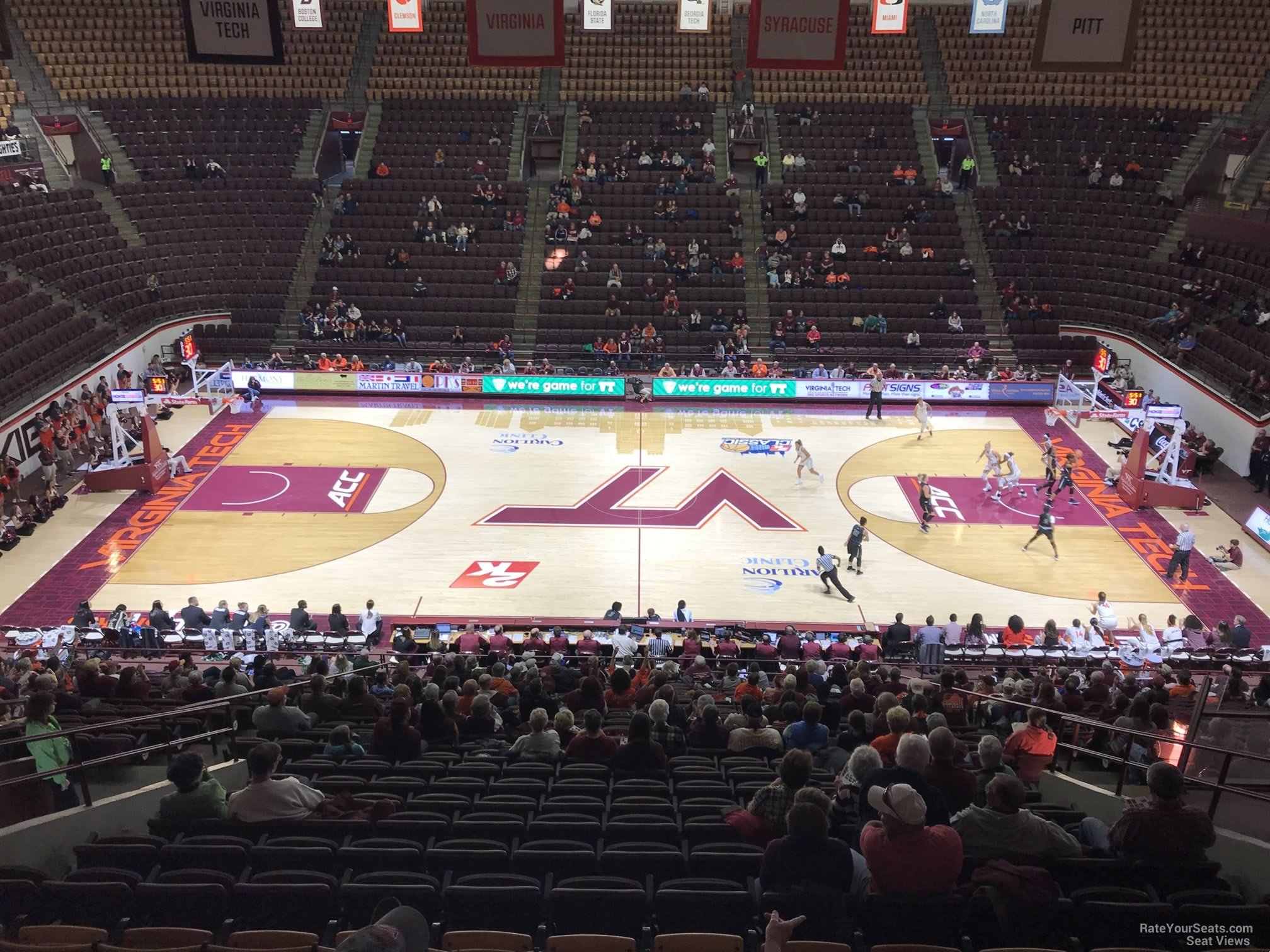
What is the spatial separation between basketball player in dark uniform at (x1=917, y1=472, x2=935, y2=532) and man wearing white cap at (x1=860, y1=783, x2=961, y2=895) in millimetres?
18239

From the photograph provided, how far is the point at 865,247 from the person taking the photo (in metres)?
37.3

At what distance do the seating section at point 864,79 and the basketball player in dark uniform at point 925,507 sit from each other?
2379cm

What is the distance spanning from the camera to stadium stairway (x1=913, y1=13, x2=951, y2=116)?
42.3 metres

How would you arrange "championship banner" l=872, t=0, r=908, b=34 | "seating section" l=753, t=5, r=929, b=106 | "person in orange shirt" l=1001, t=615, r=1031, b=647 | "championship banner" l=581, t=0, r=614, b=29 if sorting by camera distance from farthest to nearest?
1. "seating section" l=753, t=5, r=929, b=106
2. "championship banner" l=581, t=0, r=614, b=29
3. "championship banner" l=872, t=0, r=908, b=34
4. "person in orange shirt" l=1001, t=615, r=1031, b=647

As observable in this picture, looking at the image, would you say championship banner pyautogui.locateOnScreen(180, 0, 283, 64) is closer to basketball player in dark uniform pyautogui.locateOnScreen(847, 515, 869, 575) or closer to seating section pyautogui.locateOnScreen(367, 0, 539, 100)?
basketball player in dark uniform pyautogui.locateOnScreen(847, 515, 869, 575)

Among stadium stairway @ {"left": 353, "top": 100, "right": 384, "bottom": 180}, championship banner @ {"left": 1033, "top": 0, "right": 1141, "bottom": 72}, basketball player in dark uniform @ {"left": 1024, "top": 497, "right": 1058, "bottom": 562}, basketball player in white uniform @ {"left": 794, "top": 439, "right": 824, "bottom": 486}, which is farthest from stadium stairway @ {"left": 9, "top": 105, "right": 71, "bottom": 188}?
basketball player in dark uniform @ {"left": 1024, "top": 497, "right": 1058, "bottom": 562}

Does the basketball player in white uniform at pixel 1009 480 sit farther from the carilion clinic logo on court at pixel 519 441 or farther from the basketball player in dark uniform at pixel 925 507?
the carilion clinic logo on court at pixel 519 441

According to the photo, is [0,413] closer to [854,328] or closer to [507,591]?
[507,591]

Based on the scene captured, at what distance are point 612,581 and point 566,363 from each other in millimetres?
14127

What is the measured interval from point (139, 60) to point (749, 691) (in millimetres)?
40169

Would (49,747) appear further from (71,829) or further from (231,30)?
(231,30)

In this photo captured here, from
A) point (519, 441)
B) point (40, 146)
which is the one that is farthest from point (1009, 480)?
point (40, 146)

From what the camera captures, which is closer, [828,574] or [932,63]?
[828,574]

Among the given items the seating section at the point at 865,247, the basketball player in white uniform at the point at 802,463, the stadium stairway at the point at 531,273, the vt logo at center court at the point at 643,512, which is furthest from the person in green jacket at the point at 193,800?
the seating section at the point at 865,247
